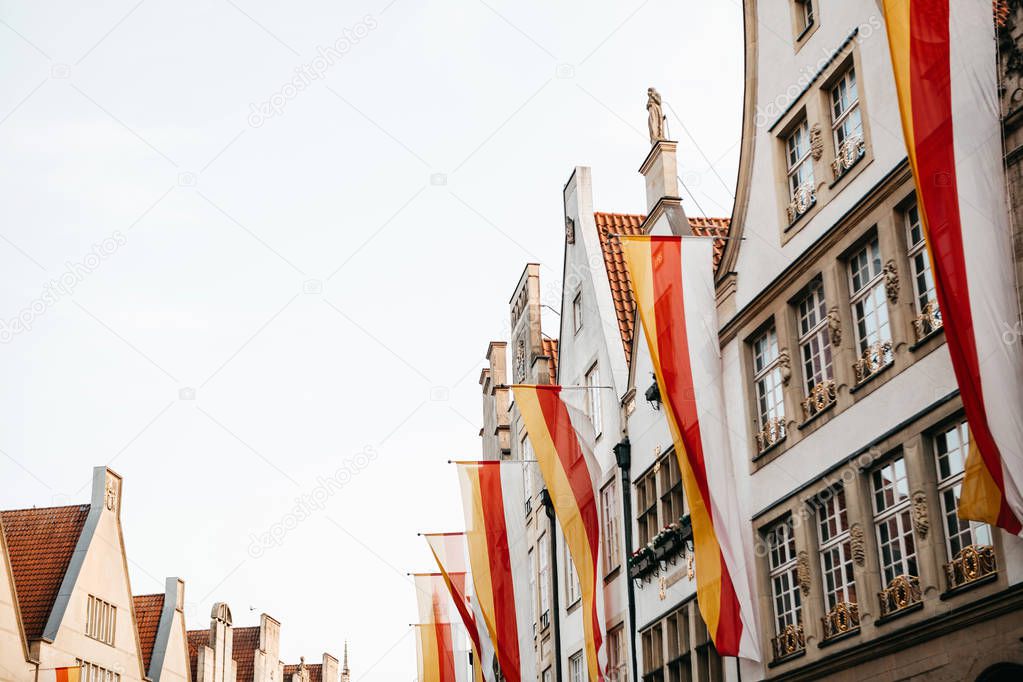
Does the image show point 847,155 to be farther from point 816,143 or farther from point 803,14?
point 803,14

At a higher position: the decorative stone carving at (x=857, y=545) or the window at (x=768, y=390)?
the window at (x=768, y=390)

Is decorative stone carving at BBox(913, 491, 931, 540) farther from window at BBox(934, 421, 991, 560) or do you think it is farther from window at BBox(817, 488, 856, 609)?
window at BBox(817, 488, 856, 609)

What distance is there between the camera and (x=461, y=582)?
3450cm

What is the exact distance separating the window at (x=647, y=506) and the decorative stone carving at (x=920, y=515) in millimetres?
10649

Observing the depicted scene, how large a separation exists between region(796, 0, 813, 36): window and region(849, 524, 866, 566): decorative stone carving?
26.2 ft

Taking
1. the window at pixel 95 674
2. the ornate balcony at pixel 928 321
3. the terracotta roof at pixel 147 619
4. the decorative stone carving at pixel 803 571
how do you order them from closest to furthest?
the ornate balcony at pixel 928 321, the decorative stone carving at pixel 803 571, the window at pixel 95 674, the terracotta roof at pixel 147 619

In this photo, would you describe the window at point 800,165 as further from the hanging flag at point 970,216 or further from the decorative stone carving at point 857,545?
the hanging flag at point 970,216

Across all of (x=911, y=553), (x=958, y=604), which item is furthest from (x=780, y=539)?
(x=958, y=604)

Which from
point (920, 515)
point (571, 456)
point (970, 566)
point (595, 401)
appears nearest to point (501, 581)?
point (571, 456)

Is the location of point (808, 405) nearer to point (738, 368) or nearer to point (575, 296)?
point (738, 368)

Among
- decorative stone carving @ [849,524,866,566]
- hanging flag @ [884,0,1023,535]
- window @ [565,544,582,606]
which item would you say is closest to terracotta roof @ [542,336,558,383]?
window @ [565,544,582,606]

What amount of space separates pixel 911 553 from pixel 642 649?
11.7 m

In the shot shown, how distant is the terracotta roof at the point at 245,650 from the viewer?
74938mm

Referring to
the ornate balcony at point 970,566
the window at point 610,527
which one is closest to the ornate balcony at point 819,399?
the ornate balcony at point 970,566
